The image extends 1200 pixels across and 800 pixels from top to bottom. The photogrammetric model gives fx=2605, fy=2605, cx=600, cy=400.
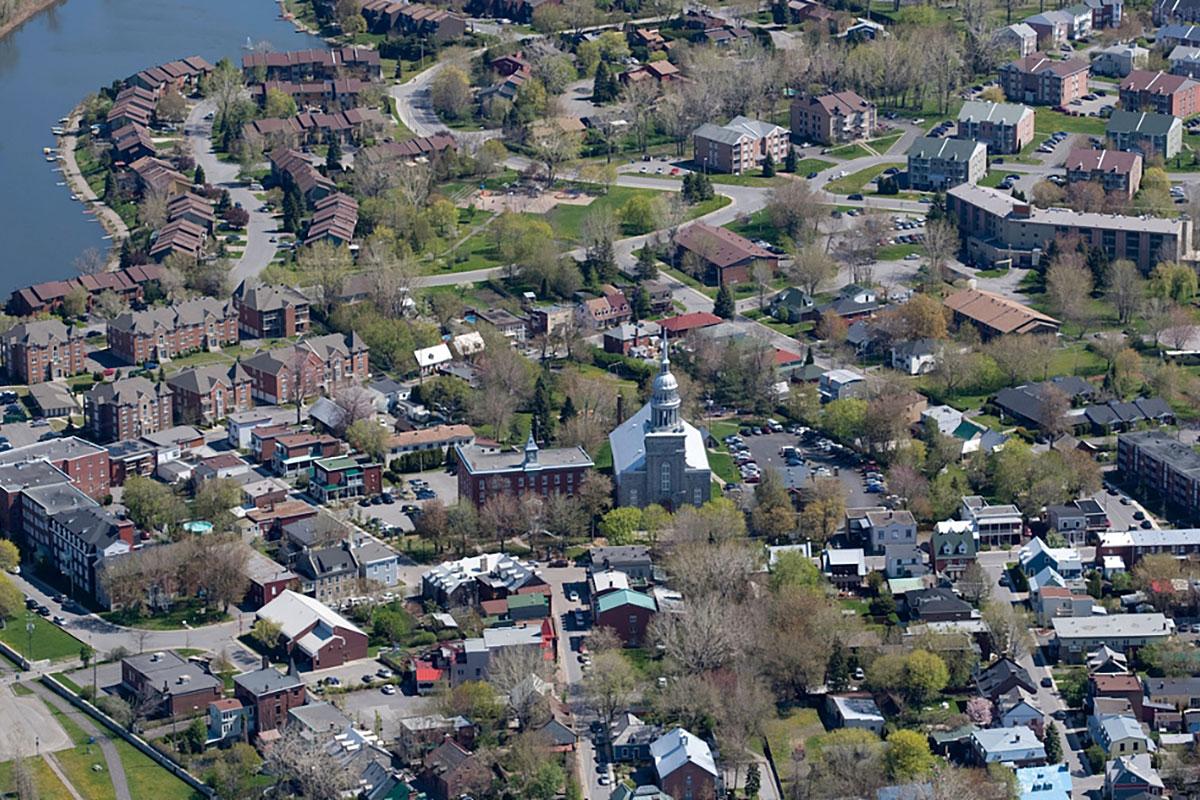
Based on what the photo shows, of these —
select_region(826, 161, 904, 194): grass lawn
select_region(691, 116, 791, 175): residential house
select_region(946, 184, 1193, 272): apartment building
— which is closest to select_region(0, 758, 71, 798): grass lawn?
select_region(946, 184, 1193, 272): apartment building

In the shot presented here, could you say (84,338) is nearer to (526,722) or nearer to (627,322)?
(627,322)

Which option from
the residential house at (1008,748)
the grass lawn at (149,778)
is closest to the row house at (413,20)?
the grass lawn at (149,778)

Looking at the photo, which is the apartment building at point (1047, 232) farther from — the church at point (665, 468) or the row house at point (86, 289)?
the row house at point (86, 289)

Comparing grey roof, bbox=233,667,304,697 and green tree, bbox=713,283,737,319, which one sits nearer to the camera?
grey roof, bbox=233,667,304,697

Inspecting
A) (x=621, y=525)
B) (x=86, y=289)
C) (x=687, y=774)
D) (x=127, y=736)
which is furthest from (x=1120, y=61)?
(x=127, y=736)

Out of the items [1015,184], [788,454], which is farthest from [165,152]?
[788,454]

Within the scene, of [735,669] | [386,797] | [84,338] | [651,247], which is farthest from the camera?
[651,247]

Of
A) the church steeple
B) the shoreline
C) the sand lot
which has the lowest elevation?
the shoreline

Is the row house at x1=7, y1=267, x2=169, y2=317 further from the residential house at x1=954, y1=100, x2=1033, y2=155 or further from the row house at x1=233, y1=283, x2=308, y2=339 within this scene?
the residential house at x1=954, y1=100, x2=1033, y2=155
